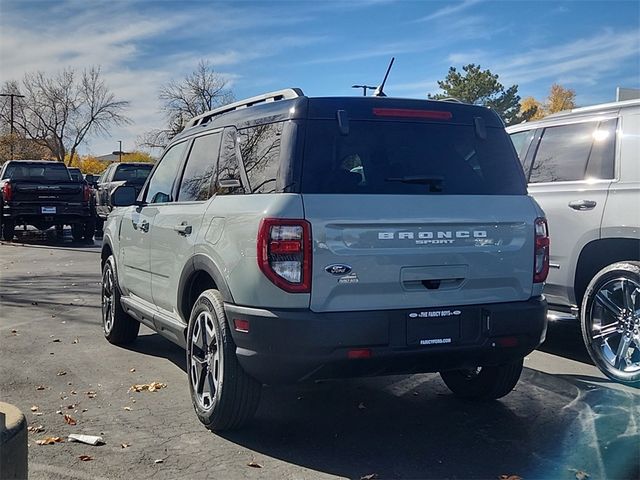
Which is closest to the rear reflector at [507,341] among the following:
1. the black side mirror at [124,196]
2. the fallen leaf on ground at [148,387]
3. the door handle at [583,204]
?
the door handle at [583,204]

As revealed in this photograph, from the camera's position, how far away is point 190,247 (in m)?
4.41

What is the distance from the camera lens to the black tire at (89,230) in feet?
56.5

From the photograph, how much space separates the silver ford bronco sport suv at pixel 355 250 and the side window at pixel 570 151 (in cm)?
172

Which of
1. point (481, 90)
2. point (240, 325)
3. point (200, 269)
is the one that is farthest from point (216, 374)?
point (481, 90)

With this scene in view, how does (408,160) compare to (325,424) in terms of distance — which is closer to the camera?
(408,160)

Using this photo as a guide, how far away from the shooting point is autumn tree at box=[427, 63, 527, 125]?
48.7 m

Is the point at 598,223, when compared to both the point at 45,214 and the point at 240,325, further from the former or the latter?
the point at 45,214

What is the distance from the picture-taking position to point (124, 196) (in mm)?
5887

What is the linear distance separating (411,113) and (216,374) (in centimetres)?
199

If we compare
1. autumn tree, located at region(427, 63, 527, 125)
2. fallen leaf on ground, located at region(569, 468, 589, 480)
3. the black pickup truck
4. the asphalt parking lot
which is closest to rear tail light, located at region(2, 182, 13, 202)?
the black pickup truck

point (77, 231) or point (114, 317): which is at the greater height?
point (77, 231)

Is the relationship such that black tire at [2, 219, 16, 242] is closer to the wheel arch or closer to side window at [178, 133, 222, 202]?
side window at [178, 133, 222, 202]

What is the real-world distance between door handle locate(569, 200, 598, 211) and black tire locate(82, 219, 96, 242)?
14119mm

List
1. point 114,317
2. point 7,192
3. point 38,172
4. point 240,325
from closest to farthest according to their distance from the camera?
point 240,325 → point 114,317 → point 7,192 → point 38,172
